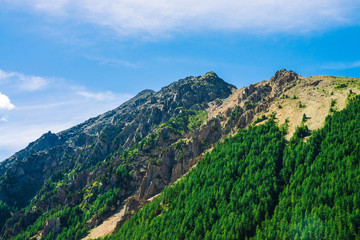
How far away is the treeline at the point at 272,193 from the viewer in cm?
10369

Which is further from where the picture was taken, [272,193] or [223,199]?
[223,199]

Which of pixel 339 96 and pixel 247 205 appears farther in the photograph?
pixel 339 96

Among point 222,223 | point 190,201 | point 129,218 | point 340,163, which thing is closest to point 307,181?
point 340,163

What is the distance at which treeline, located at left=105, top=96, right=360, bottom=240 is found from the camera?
10369 cm

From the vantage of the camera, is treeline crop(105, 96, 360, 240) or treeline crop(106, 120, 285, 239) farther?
treeline crop(106, 120, 285, 239)

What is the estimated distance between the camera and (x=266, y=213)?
123250 millimetres

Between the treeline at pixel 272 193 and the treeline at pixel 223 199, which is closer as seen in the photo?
the treeline at pixel 272 193

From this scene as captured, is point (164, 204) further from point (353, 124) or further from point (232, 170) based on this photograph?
point (353, 124)

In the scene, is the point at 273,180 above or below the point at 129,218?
above

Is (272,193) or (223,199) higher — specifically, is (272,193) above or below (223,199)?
above

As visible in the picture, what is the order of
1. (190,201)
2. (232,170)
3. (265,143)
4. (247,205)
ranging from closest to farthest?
(247,205) → (190,201) → (232,170) → (265,143)

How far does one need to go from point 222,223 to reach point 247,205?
1808 cm

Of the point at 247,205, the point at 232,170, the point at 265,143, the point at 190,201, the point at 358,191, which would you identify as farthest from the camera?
the point at 265,143

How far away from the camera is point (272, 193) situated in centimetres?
13725
